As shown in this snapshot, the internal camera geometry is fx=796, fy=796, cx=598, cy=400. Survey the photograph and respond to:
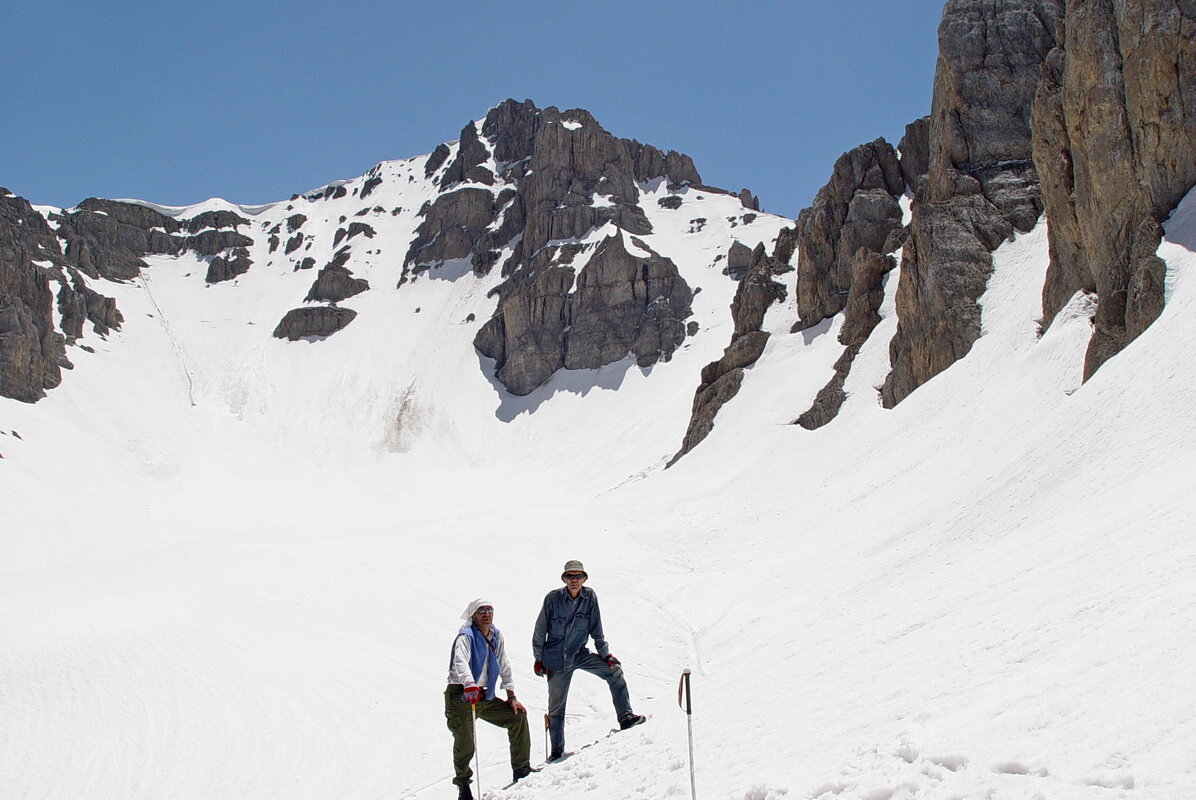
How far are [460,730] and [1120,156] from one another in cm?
2936

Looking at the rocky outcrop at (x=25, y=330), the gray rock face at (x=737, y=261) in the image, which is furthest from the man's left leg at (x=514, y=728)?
the gray rock face at (x=737, y=261)

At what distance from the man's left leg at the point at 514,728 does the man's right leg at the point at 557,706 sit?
1.40 feet

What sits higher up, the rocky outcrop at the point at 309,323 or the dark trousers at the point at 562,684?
the rocky outcrop at the point at 309,323

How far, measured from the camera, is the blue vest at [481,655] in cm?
792

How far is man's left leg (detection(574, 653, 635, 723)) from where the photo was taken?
872cm

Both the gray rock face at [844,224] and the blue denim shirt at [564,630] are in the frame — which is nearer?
the blue denim shirt at [564,630]

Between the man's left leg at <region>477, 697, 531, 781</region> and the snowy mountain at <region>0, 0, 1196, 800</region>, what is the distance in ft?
1.52

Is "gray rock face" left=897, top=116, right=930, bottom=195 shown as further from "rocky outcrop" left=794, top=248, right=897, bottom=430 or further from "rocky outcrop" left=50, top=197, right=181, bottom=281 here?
"rocky outcrop" left=50, top=197, right=181, bottom=281

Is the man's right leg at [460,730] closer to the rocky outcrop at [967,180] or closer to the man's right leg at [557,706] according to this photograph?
the man's right leg at [557,706]

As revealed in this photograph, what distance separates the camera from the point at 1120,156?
88.5ft

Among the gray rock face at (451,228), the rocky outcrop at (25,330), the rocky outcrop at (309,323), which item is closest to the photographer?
the rocky outcrop at (25,330)

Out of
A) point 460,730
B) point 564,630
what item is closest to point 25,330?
point 564,630

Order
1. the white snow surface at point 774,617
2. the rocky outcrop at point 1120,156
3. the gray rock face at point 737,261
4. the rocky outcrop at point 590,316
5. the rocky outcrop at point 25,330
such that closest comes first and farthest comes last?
the white snow surface at point 774,617, the rocky outcrop at point 1120,156, the rocky outcrop at point 25,330, the rocky outcrop at point 590,316, the gray rock face at point 737,261

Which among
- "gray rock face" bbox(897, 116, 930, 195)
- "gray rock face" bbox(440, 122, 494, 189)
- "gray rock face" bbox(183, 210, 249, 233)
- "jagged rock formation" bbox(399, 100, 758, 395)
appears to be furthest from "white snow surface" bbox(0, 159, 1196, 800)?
"gray rock face" bbox(183, 210, 249, 233)
